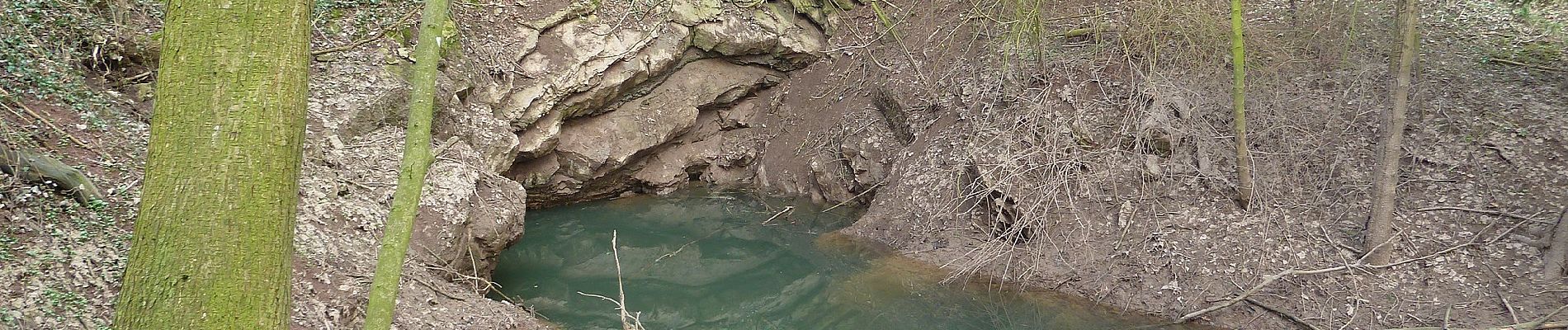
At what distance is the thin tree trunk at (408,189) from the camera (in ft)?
10.3

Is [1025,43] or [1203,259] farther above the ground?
[1025,43]

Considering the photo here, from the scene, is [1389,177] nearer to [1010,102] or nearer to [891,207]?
[1010,102]

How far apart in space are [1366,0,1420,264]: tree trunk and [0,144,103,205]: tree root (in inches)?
312

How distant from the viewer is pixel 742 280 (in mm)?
8680

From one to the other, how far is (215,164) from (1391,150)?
6.99m

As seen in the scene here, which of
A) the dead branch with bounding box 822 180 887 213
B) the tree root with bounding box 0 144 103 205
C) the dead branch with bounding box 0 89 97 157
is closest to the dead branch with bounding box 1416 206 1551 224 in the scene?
the dead branch with bounding box 822 180 887 213

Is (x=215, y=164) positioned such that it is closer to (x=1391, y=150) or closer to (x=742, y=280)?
(x=742, y=280)

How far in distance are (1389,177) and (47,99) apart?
8730 mm

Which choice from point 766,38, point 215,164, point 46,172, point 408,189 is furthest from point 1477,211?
point 46,172

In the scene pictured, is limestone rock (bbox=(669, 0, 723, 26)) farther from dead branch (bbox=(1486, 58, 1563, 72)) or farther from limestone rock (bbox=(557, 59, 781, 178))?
dead branch (bbox=(1486, 58, 1563, 72))

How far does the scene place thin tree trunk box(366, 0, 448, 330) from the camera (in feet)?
10.3

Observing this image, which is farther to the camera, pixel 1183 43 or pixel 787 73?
pixel 787 73

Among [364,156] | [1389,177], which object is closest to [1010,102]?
[1389,177]

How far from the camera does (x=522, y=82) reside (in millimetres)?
9852
